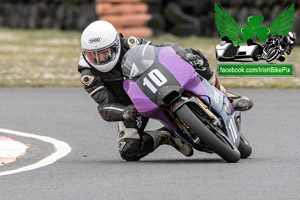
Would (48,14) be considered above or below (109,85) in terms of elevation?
below

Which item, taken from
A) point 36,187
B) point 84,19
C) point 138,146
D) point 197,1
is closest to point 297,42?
point 197,1

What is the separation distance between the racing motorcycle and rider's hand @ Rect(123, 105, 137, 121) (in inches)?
6.7

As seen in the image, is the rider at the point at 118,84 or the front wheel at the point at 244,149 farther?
the front wheel at the point at 244,149

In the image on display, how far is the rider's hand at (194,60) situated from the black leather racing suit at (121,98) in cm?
3

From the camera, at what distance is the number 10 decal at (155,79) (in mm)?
7363

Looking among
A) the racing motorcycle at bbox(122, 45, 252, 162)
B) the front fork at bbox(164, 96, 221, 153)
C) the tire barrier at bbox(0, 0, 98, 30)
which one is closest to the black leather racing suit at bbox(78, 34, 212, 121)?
the racing motorcycle at bbox(122, 45, 252, 162)

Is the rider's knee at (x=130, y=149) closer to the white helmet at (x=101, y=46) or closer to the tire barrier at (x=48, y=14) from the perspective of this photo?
the white helmet at (x=101, y=46)

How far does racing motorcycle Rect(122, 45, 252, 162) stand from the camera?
733 cm

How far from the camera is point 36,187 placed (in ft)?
21.9

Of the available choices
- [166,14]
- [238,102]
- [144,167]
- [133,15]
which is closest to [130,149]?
[144,167]

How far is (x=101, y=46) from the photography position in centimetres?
776

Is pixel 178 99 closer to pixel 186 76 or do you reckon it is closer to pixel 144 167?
pixel 186 76

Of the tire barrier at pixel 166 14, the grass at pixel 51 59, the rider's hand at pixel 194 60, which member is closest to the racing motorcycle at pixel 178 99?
the rider's hand at pixel 194 60

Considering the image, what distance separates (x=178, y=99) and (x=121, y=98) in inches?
39.2
